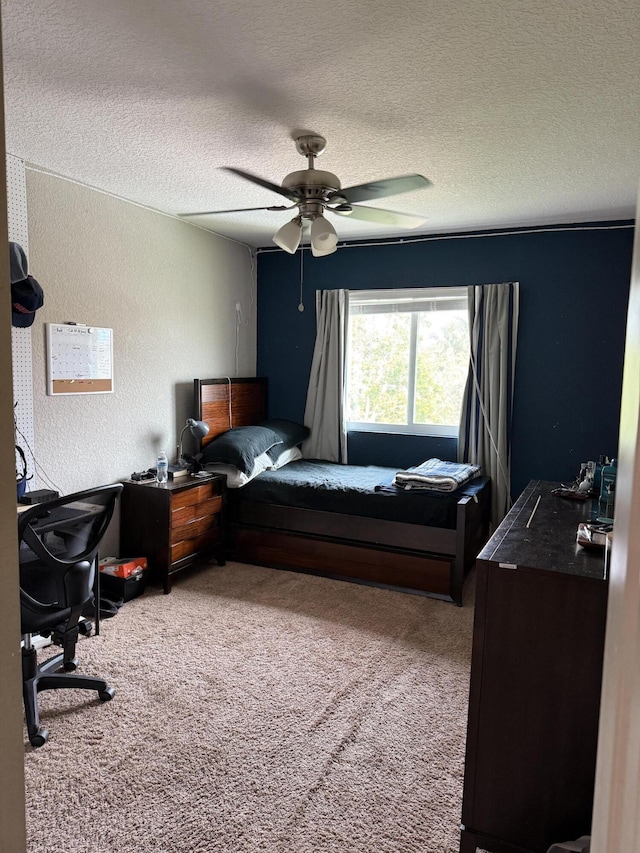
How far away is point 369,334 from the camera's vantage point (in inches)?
179

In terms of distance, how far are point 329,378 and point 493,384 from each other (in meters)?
1.36

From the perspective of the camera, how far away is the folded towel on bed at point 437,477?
3.36 m

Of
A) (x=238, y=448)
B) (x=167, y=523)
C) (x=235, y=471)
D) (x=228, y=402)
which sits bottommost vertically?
(x=167, y=523)

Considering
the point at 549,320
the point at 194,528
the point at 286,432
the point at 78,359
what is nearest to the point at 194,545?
the point at 194,528

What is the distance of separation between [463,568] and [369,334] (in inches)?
84.4

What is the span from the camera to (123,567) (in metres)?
3.19

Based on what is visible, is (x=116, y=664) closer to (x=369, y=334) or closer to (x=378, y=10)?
(x=378, y=10)

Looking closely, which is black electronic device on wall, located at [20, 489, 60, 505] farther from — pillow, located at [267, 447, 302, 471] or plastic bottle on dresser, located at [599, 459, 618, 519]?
plastic bottle on dresser, located at [599, 459, 618, 519]

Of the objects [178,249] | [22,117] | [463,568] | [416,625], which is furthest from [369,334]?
[22,117]

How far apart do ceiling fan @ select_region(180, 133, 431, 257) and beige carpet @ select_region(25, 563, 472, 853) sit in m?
2.04

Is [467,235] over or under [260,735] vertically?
over

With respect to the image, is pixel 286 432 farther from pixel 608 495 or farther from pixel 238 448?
pixel 608 495

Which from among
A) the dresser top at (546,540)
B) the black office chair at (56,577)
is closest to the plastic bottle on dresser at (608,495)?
the dresser top at (546,540)

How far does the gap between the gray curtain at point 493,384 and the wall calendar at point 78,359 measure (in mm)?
2604
